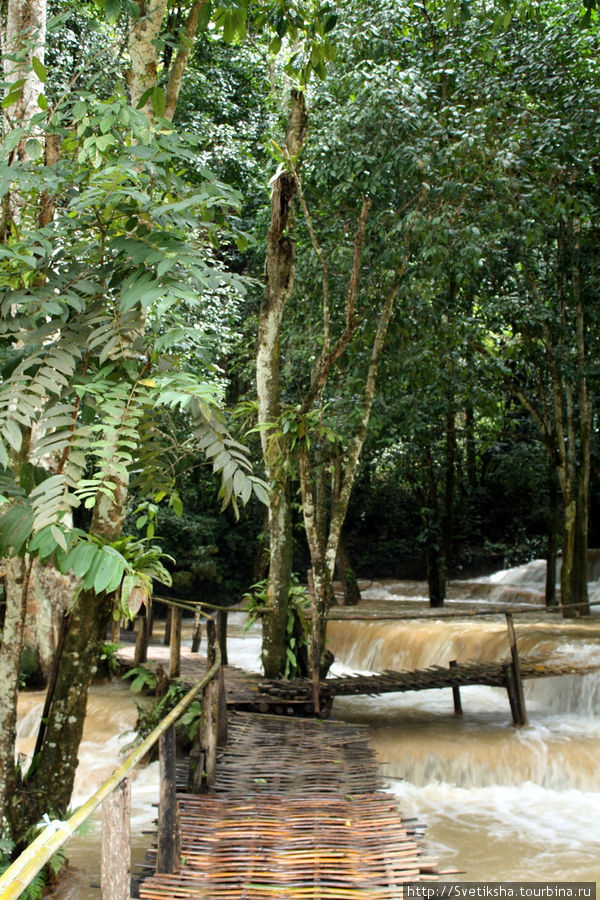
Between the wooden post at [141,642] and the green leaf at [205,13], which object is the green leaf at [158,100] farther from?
the wooden post at [141,642]

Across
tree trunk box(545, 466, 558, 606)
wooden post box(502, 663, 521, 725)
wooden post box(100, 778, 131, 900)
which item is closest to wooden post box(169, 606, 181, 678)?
wooden post box(502, 663, 521, 725)

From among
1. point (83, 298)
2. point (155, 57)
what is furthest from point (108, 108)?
point (155, 57)

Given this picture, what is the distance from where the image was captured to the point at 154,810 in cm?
682

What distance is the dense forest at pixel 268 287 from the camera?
129 inches

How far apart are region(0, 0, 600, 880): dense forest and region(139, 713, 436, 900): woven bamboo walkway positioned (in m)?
0.99

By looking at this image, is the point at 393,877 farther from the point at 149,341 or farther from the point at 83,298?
the point at 83,298

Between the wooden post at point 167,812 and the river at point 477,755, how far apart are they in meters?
1.33

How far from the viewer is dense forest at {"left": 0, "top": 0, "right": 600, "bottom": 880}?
327 centimetres

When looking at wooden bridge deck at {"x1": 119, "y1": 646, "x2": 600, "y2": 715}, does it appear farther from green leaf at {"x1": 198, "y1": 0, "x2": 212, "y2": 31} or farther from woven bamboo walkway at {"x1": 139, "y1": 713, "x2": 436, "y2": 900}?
green leaf at {"x1": 198, "y1": 0, "x2": 212, "y2": 31}

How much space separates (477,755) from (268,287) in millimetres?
5147

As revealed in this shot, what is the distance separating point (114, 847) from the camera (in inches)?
105

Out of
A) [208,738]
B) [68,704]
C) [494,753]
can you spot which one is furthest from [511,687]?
[68,704]

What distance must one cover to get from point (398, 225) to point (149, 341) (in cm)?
536

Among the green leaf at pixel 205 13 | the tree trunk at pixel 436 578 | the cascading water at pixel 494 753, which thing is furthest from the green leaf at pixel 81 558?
the tree trunk at pixel 436 578
